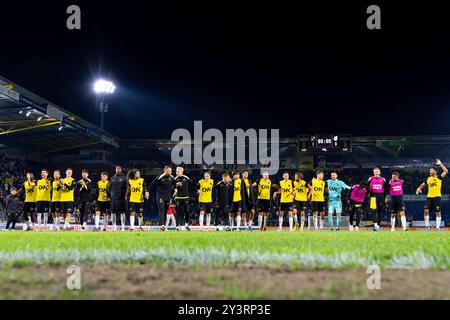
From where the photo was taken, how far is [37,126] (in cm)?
3328

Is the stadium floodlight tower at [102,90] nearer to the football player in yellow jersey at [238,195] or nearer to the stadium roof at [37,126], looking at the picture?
the stadium roof at [37,126]

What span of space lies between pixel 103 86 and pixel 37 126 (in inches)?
418

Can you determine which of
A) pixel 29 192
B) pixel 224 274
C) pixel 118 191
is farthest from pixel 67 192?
pixel 224 274

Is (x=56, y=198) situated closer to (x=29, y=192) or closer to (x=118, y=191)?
(x=29, y=192)

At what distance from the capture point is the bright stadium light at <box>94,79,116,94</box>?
139 feet

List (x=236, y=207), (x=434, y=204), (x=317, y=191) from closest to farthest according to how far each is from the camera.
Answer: (x=434, y=204) < (x=236, y=207) < (x=317, y=191)

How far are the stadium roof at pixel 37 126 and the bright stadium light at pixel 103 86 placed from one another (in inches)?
205

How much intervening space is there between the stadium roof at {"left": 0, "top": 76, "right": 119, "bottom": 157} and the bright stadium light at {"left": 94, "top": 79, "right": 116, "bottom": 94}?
17.1ft

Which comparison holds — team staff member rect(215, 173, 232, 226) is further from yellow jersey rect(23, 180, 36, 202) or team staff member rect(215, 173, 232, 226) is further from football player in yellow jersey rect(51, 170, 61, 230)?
yellow jersey rect(23, 180, 36, 202)

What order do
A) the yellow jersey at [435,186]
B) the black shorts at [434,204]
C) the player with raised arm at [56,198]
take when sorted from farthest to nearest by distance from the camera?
1. the player with raised arm at [56,198]
2. the black shorts at [434,204]
3. the yellow jersey at [435,186]

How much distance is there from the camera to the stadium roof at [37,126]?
2609 centimetres

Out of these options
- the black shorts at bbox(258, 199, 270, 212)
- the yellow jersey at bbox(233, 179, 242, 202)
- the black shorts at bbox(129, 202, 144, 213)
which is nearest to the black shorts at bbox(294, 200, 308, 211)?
the black shorts at bbox(258, 199, 270, 212)

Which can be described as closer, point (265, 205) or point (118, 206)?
point (118, 206)

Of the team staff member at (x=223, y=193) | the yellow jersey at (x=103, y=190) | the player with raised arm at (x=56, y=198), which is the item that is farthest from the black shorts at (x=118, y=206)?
the team staff member at (x=223, y=193)
